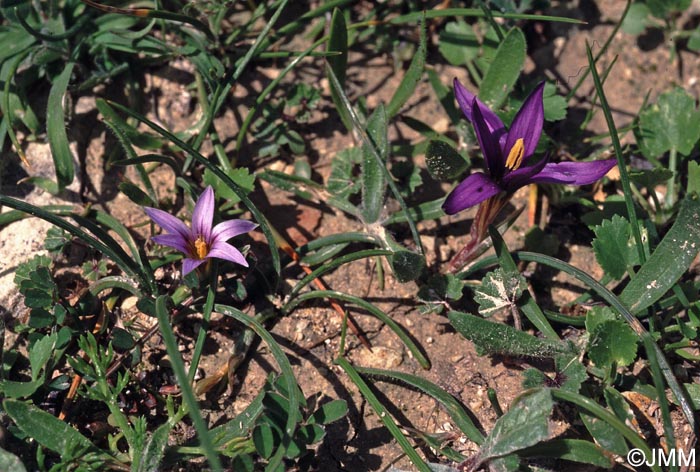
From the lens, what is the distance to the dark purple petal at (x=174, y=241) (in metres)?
2.39

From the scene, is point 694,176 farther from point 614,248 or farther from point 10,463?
point 10,463

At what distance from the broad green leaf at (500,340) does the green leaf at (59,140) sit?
1.73 m

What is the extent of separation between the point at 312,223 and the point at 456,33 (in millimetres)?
1250

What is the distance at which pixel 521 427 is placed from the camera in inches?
88.9

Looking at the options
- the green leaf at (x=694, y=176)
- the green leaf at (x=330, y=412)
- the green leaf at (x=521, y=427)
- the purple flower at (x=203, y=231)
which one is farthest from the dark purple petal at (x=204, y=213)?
the green leaf at (x=694, y=176)

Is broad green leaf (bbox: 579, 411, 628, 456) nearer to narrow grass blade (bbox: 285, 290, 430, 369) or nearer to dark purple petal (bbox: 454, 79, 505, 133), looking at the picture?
narrow grass blade (bbox: 285, 290, 430, 369)

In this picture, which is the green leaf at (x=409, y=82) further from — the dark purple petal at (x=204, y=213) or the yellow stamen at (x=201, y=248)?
the yellow stamen at (x=201, y=248)

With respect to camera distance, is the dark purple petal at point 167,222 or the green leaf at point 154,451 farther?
the dark purple petal at point 167,222

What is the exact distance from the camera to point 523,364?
271cm

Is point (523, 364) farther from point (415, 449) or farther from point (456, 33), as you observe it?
point (456, 33)

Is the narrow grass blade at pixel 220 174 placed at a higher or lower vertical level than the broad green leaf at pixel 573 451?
higher

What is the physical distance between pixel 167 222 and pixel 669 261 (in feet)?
6.24

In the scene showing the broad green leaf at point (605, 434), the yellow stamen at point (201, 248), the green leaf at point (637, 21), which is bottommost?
the broad green leaf at point (605, 434)

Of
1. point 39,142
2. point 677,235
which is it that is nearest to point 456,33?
point 677,235
